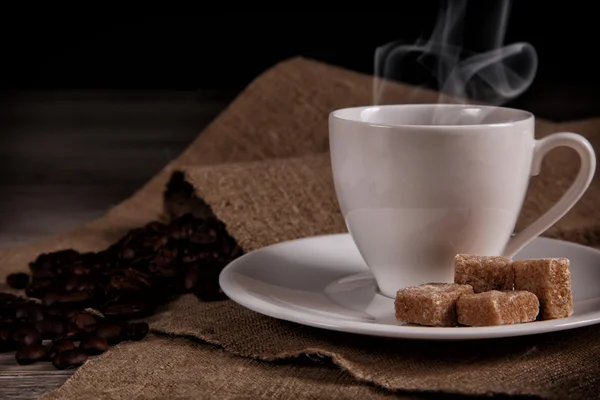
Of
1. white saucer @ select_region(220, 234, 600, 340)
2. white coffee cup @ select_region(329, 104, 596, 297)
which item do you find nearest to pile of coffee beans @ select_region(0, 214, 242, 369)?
white saucer @ select_region(220, 234, 600, 340)

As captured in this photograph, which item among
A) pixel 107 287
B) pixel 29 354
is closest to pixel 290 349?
pixel 29 354

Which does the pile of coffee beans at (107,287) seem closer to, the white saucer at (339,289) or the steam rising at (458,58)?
the white saucer at (339,289)

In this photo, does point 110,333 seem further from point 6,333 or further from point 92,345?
point 6,333

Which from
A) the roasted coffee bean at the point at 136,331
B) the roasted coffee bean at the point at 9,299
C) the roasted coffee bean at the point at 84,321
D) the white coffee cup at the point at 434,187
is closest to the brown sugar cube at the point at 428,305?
the white coffee cup at the point at 434,187

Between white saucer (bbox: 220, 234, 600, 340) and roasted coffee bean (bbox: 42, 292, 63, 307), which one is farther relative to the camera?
roasted coffee bean (bbox: 42, 292, 63, 307)

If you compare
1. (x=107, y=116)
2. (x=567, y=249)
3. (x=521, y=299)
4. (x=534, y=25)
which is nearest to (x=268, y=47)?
(x=107, y=116)

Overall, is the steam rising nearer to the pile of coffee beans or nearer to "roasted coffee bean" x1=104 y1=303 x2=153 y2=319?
the pile of coffee beans
